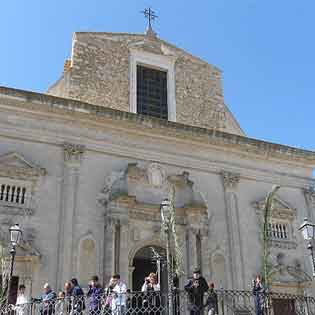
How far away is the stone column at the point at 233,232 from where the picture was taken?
683 inches

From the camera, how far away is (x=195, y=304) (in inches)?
443

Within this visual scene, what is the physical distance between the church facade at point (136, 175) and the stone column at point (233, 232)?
1.5 inches

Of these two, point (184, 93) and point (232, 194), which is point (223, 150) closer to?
point (232, 194)

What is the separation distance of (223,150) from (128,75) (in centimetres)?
471

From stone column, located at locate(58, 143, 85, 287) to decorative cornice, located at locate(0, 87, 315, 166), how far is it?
1230 millimetres

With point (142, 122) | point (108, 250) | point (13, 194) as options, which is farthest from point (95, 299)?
point (142, 122)

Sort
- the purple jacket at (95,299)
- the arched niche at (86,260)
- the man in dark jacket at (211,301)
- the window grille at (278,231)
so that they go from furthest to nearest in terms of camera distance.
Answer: the window grille at (278,231) → the arched niche at (86,260) → the man in dark jacket at (211,301) → the purple jacket at (95,299)

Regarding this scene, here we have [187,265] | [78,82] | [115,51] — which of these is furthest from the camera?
[115,51]

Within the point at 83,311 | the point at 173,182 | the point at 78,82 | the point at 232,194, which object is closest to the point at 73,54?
the point at 78,82

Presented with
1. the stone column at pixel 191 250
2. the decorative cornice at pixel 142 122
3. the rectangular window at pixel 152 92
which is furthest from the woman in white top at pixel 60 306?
the rectangular window at pixel 152 92

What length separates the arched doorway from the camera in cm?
1662

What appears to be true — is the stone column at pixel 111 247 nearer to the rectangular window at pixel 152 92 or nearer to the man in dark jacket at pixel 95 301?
the man in dark jacket at pixel 95 301

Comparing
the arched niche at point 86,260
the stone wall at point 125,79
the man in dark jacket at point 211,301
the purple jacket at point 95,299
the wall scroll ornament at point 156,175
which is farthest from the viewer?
the stone wall at point 125,79

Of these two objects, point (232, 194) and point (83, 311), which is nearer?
point (83, 311)
